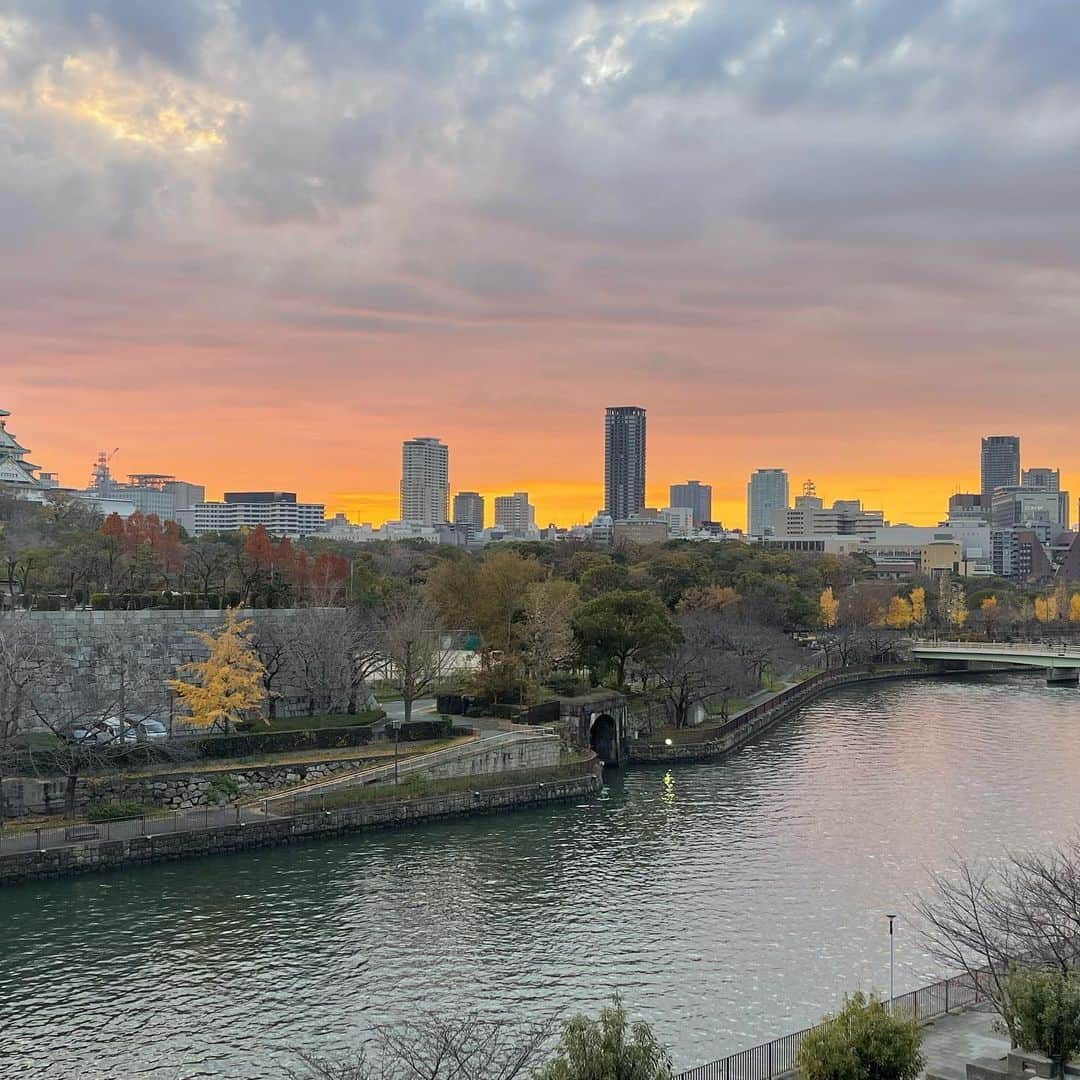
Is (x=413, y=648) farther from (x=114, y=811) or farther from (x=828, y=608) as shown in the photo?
(x=828, y=608)

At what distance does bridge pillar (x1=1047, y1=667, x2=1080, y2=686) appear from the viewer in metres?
92.3

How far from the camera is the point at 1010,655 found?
93000mm

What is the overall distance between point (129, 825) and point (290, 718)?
45.1ft

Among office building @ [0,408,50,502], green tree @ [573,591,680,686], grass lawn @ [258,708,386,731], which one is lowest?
grass lawn @ [258,708,386,731]

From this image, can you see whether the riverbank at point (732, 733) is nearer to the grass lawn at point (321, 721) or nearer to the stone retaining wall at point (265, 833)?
the stone retaining wall at point (265, 833)

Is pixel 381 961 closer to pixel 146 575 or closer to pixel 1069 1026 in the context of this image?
pixel 1069 1026

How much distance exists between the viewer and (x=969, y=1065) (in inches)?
736

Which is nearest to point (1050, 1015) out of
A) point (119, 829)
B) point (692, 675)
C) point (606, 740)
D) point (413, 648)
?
point (119, 829)

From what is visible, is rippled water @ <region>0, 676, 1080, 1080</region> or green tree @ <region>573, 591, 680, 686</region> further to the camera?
green tree @ <region>573, 591, 680, 686</region>

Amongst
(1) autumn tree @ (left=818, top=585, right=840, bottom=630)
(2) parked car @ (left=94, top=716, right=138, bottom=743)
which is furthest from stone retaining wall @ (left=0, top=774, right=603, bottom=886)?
(1) autumn tree @ (left=818, top=585, right=840, bottom=630)

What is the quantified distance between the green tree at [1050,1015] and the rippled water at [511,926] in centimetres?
740

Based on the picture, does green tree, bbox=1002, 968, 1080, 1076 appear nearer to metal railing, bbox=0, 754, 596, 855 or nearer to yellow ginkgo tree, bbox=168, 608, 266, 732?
metal railing, bbox=0, 754, 596, 855

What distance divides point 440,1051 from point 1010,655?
8380 cm

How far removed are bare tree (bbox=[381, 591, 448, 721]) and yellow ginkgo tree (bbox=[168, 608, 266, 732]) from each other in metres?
6.67
